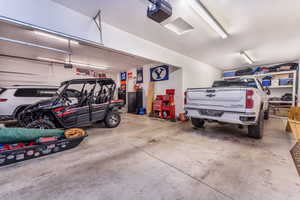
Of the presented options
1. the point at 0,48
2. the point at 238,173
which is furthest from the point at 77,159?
the point at 0,48

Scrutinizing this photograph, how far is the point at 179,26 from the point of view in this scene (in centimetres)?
331

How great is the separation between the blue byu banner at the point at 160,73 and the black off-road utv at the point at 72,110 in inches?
117

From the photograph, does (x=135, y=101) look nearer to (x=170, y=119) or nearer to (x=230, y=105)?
(x=170, y=119)

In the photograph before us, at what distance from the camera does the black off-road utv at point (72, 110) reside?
3111 millimetres

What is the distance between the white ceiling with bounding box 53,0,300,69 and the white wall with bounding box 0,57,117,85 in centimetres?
613

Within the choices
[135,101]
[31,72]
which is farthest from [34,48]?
[135,101]

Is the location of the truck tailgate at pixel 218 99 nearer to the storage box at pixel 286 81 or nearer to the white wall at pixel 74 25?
the white wall at pixel 74 25

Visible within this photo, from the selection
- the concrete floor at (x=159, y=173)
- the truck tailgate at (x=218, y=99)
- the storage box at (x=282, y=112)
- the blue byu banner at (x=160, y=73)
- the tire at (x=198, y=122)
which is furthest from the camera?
the blue byu banner at (x=160, y=73)

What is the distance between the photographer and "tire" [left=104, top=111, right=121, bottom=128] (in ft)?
13.6

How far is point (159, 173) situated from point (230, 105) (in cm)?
222

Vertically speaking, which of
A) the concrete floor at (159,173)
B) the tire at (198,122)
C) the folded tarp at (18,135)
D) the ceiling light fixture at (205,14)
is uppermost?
the ceiling light fixture at (205,14)

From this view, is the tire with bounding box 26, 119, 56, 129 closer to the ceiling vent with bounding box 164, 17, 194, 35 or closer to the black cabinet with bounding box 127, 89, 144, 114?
the ceiling vent with bounding box 164, 17, 194, 35

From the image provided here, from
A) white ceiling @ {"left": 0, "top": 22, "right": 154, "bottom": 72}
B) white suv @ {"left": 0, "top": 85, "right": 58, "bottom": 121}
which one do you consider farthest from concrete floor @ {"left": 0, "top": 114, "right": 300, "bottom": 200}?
white suv @ {"left": 0, "top": 85, "right": 58, "bottom": 121}

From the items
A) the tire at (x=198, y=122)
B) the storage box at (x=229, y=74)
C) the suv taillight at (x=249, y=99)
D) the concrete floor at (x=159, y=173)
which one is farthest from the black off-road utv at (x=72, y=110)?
the storage box at (x=229, y=74)
